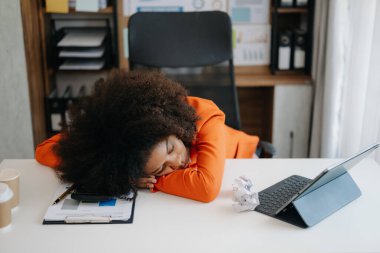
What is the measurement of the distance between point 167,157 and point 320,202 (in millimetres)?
424

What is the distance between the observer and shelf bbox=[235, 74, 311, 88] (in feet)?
9.10

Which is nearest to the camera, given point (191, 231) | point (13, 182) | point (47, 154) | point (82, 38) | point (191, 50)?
point (191, 231)

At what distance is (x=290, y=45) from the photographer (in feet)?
9.25

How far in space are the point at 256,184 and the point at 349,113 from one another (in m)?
0.94

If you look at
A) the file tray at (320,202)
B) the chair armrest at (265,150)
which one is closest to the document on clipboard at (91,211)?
the file tray at (320,202)

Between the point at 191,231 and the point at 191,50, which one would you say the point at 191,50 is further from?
the point at 191,231

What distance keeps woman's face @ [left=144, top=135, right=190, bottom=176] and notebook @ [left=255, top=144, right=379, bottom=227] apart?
0.82 ft

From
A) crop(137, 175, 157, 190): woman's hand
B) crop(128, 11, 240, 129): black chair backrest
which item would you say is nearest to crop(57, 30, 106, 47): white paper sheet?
crop(128, 11, 240, 129): black chair backrest

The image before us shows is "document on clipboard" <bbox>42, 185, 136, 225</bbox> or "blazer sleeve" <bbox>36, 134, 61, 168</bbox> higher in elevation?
"blazer sleeve" <bbox>36, 134, 61, 168</bbox>

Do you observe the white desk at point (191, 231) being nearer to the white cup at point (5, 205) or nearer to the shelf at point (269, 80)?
the white cup at point (5, 205)

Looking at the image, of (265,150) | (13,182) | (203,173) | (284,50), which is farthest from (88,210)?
(284,50)

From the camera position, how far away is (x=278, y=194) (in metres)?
1.46

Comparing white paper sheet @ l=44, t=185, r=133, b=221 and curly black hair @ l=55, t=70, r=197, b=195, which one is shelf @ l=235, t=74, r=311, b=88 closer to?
curly black hair @ l=55, t=70, r=197, b=195

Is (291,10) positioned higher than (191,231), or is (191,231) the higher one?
(291,10)
